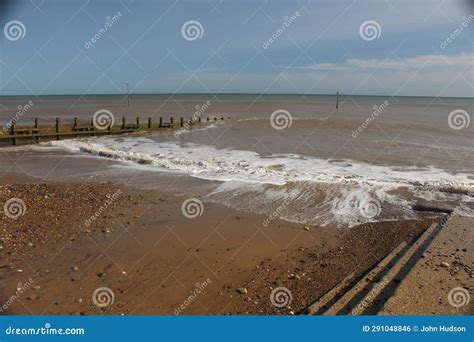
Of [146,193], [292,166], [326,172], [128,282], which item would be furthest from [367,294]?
[292,166]

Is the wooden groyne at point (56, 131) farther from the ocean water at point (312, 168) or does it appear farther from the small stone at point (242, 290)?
the small stone at point (242, 290)

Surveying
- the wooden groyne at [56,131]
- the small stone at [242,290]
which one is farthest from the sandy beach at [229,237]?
the wooden groyne at [56,131]

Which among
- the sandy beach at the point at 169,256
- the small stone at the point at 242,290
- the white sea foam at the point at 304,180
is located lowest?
the small stone at the point at 242,290

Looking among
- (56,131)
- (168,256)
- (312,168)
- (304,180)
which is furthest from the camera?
(56,131)

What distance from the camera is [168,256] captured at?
8.54 m

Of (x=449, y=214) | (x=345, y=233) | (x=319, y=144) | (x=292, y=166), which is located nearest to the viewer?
(x=345, y=233)

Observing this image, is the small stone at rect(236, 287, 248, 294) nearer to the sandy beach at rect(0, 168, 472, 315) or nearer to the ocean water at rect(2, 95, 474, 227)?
the sandy beach at rect(0, 168, 472, 315)

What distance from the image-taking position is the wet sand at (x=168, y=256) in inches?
266


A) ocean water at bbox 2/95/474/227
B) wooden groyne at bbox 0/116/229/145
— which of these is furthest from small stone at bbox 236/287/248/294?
wooden groyne at bbox 0/116/229/145

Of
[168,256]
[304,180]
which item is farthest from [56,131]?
[168,256]

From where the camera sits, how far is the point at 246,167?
1822 centimetres

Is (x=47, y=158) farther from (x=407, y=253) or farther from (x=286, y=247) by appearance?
(x=407, y=253)

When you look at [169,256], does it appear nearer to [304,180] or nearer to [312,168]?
[304,180]

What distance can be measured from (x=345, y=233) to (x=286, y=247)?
186 cm
